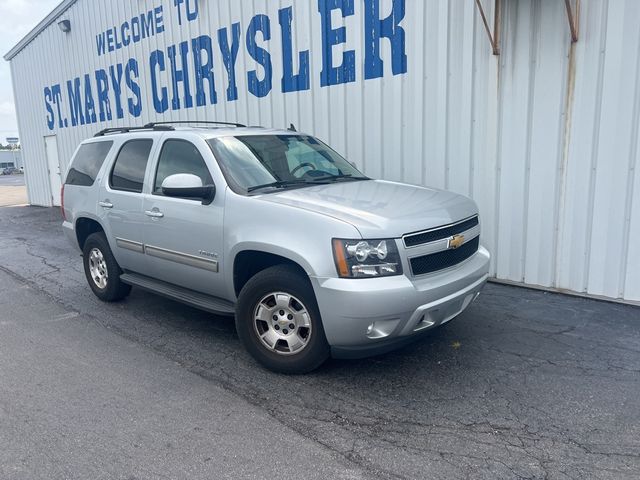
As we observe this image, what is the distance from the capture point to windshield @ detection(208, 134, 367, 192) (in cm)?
440

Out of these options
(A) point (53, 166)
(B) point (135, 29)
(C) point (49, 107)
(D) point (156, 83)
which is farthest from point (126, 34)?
(A) point (53, 166)

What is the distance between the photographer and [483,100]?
611 cm

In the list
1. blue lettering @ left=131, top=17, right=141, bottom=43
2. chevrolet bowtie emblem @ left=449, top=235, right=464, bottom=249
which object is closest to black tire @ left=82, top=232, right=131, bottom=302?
chevrolet bowtie emblem @ left=449, top=235, right=464, bottom=249

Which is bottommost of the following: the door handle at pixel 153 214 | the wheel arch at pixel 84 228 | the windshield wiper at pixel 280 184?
the wheel arch at pixel 84 228

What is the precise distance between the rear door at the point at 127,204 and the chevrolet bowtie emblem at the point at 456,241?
9.37ft

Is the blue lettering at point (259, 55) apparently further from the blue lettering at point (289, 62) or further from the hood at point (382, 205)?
the hood at point (382, 205)

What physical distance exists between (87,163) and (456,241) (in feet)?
14.5

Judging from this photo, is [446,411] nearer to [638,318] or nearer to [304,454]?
[304,454]

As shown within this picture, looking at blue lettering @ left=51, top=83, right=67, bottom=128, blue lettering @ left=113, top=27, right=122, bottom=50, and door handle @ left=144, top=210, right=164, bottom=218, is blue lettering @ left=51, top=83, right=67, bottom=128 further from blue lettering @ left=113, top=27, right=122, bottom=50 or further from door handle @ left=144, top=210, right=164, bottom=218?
door handle @ left=144, top=210, right=164, bottom=218

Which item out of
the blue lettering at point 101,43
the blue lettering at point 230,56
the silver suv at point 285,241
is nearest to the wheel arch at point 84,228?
the silver suv at point 285,241

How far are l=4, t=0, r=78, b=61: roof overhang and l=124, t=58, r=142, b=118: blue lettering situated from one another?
3.30 meters

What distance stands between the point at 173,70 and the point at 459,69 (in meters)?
6.45

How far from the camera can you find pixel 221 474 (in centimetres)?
284

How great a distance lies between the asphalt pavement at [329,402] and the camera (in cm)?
292
